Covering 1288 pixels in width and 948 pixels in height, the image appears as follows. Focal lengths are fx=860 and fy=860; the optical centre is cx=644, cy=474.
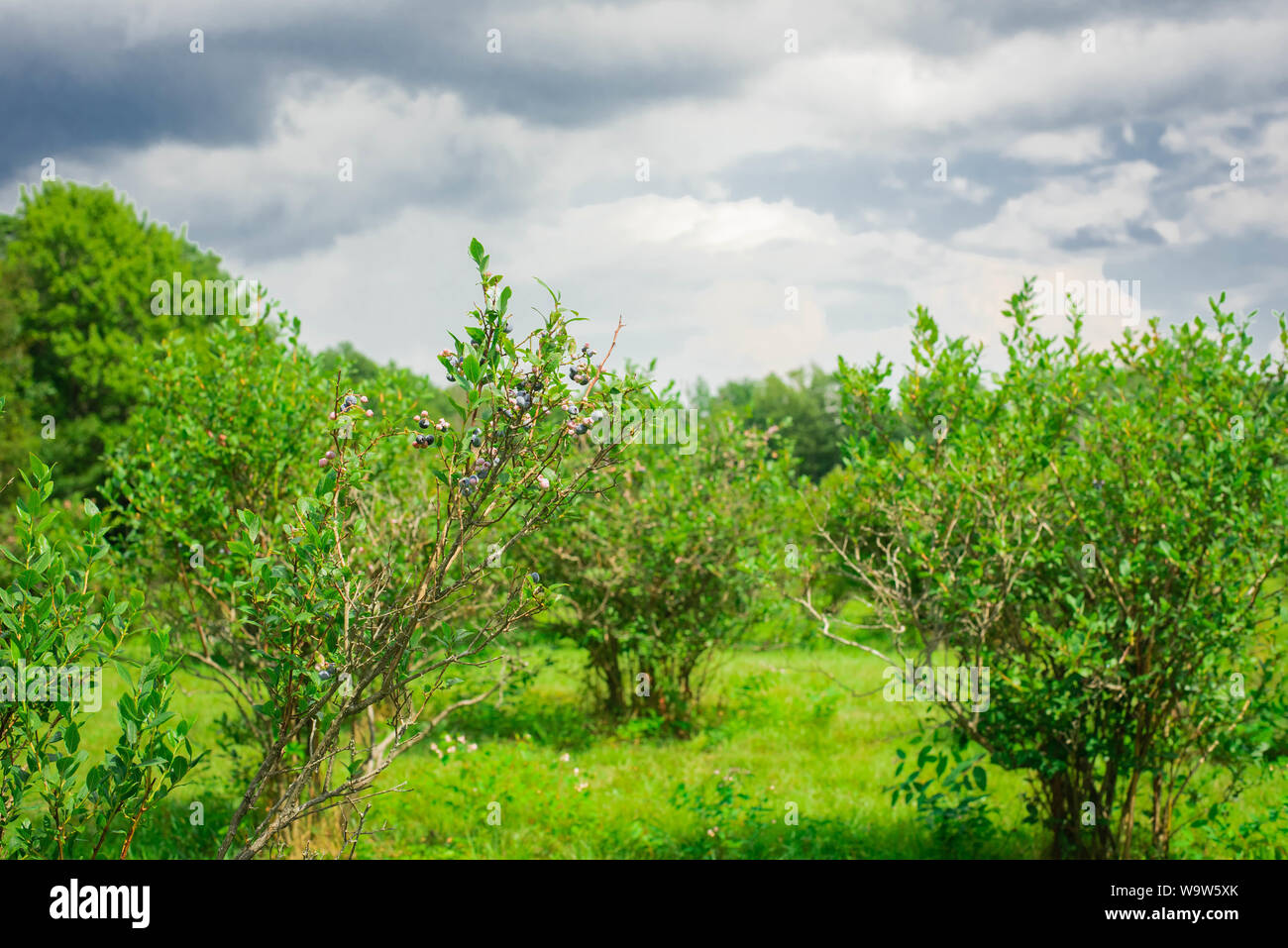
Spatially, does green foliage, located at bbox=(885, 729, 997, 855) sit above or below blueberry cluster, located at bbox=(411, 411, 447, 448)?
below

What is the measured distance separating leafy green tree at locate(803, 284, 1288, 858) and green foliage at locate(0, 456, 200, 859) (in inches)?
118

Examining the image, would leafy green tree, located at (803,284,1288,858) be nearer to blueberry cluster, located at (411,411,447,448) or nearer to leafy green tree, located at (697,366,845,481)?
blueberry cluster, located at (411,411,447,448)

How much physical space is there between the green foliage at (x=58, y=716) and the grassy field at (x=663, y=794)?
2284mm

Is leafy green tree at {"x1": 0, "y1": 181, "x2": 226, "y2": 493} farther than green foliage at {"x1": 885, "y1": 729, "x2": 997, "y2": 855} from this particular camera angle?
Yes

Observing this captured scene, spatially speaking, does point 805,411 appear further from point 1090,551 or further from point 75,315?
point 1090,551

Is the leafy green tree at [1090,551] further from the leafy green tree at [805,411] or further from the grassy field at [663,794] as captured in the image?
the leafy green tree at [805,411]

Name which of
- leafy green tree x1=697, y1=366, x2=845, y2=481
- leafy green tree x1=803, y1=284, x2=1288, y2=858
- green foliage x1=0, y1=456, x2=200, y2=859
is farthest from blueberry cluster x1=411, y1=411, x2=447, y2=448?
leafy green tree x1=697, y1=366, x2=845, y2=481

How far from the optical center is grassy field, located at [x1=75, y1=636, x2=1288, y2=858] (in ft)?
18.0

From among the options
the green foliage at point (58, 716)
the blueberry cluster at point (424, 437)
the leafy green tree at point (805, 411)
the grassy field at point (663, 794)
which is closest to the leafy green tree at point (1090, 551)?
the grassy field at point (663, 794)

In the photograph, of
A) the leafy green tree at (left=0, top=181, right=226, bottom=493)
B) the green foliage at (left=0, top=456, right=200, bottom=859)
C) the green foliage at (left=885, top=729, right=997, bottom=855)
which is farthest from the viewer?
the leafy green tree at (left=0, top=181, right=226, bottom=493)

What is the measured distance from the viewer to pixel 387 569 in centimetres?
211

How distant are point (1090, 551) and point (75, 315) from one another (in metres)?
25.2

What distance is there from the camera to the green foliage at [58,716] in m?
1.96

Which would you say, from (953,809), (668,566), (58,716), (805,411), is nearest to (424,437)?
(58,716)
